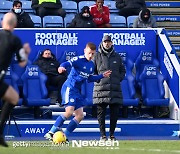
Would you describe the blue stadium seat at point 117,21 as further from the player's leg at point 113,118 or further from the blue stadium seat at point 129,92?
the player's leg at point 113,118

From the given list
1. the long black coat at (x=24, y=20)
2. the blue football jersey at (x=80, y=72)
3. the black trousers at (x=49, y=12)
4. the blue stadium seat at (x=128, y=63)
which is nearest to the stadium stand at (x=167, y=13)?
the blue stadium seat at (x=128, y=63)

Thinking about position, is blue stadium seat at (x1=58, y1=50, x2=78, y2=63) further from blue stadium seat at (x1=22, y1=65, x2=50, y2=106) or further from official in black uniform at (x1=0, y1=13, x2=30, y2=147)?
official in black uniform at (x1=0, y1=13, x2=30, y2=147)

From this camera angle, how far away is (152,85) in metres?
17.6

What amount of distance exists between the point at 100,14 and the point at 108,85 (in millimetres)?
4269

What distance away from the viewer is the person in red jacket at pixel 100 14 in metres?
18.4

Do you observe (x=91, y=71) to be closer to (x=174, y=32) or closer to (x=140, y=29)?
(x=140, y=29)

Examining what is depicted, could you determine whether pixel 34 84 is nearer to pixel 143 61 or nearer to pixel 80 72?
pixel 143 61

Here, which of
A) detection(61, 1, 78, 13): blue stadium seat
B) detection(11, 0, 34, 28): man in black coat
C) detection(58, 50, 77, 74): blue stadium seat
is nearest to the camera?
detection(11, 0, 34, 28): man in black coat

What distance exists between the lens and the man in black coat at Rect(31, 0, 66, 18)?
18.6m

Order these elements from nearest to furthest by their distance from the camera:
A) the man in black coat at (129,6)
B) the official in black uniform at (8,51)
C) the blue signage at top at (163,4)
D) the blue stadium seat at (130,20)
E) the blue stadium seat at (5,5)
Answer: the official in black uniform at (8,51), the blue stadium seat at (5,5), the blue stadium seat at (130,20), the man in black coat at (129,6), the blue signage at top at (163,4)

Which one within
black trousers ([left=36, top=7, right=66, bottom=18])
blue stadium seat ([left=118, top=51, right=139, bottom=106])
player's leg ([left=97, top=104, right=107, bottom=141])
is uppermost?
black trousers ([left=36, top=7, right=66, bottom=18])

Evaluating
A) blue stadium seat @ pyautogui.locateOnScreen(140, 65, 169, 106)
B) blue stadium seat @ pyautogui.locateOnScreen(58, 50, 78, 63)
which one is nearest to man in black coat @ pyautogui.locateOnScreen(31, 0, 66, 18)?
blue stadium seat @ pyautogui.locateOnScreen(58, 50, 78, 63)

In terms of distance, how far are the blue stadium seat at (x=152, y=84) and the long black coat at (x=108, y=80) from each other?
9.21 ft

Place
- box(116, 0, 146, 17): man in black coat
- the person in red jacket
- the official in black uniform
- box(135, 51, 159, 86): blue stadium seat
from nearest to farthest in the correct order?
the official in black uniform < box(135, 51, 159, 86): blue stadium seat < the person in red jacket < box(116, 0, 146, 17): man in black coat
